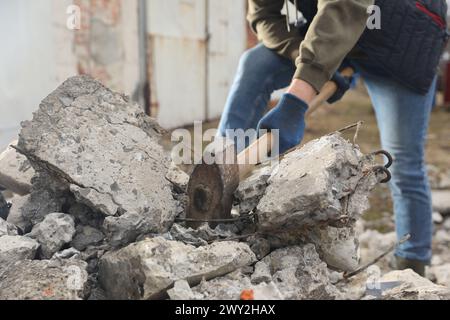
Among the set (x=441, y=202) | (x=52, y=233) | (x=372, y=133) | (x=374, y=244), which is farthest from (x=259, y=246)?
(x=372, y=133)

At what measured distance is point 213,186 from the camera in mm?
1695

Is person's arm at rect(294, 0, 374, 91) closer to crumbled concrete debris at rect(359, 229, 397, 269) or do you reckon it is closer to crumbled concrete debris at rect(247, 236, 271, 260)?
crumbled concrete debris at rect(247, 236, 271, 260)

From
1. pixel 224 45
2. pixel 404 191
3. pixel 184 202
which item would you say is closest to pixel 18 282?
pixel 184 202

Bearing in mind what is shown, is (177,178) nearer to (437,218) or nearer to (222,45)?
(437,218)

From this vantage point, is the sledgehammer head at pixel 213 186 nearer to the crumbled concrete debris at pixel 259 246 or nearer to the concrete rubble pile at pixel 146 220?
the concrete rubble pile at pixel 146 220

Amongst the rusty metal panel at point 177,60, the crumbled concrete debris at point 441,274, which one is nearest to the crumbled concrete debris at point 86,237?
the crumbled concrete debris at point 441,274

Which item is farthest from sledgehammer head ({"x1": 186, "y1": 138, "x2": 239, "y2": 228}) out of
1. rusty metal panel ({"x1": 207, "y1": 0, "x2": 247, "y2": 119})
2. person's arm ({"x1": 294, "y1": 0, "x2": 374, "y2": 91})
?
rusty metal panel ({"x1": 207, "y1": 0, "x2": 247, "y2": 119})

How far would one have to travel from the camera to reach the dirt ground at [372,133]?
3.82 meters

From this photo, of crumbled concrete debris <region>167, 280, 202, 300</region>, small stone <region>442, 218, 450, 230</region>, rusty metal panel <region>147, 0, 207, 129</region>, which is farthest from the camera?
rusty metal panel <region>147, 0, 207, 129</region>

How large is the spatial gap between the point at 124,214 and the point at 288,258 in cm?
56

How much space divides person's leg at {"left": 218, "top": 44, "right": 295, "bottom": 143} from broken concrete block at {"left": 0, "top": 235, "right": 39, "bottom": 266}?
1.15 m

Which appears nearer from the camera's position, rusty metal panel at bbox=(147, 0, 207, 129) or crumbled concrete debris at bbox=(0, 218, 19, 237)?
crumbled concrete debris at bbox=(0, 218, 19, 237)

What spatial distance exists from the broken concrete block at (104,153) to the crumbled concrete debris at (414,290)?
848mm

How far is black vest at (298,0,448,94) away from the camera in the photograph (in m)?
2.04
